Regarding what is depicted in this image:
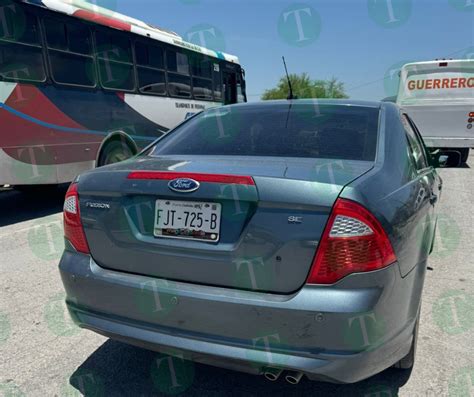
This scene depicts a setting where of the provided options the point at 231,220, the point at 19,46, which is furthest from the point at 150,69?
the point at 231,220

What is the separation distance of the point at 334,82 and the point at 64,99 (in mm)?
62851

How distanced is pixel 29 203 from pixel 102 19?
3.50 m

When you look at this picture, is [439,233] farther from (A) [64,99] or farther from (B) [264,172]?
(A) [64,99]

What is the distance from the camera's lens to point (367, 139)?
2.51 metres

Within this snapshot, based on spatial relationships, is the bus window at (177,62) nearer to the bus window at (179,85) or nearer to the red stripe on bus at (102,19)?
the bus window at (179,85)

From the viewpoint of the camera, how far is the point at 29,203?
772cm

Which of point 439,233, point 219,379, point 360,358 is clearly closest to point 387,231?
point 360,358

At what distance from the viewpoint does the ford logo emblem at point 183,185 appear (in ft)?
6.45

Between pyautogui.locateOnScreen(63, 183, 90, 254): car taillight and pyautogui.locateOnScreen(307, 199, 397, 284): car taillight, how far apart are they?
4.09 feet

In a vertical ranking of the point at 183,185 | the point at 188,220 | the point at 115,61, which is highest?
the point at 115,61

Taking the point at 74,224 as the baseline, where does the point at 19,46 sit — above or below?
above

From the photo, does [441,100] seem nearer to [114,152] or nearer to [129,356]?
[114,152]

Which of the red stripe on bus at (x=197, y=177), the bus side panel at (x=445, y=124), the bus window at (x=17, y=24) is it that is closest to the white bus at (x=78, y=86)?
the bus window at (x=17, y=24)

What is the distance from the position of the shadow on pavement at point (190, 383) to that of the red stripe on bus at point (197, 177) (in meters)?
1.23
